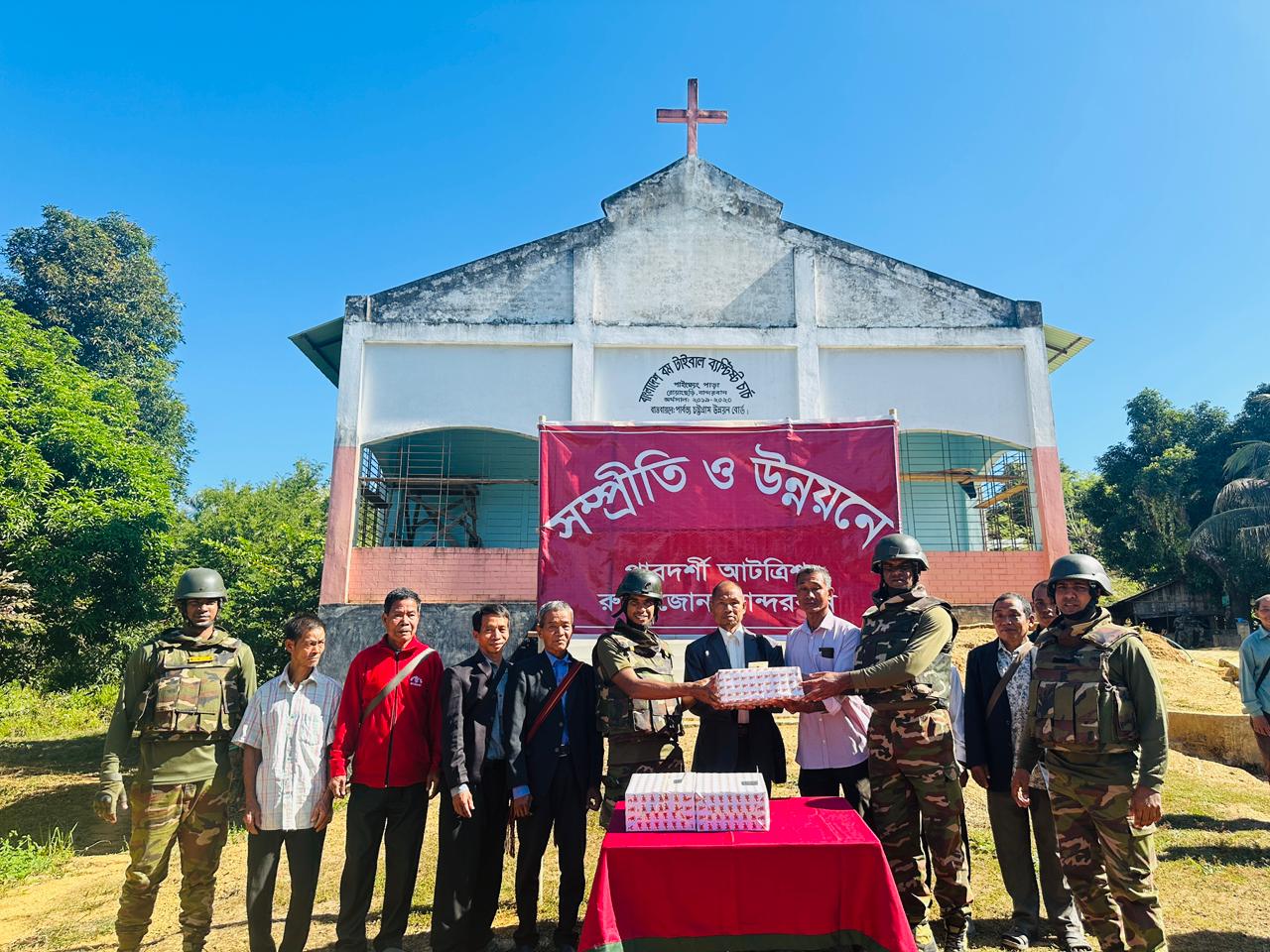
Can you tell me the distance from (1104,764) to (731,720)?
182 cm

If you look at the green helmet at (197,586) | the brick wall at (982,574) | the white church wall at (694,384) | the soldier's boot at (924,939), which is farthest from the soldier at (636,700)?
the brick wall at (982,574)

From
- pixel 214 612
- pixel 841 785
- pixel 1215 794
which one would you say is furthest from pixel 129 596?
pixel 1215 794

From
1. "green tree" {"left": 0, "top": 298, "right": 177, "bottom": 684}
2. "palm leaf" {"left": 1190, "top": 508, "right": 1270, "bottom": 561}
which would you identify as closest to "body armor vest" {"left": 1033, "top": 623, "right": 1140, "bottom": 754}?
"green tree" {"left": 0, "top": 298, "right": 177, "bottom": 684}

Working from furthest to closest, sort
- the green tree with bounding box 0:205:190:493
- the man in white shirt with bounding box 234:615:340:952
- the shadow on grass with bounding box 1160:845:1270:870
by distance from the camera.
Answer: the green tree with bounding box 0:205:190:493 < the shadow on grass with bounding box 1160:845:1270:870 < the man in white shirt with bounding box 234:615:340:952

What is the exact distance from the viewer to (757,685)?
3848 mm

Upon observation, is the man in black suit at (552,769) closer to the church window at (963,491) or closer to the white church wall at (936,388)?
the white church wall at (936,388)

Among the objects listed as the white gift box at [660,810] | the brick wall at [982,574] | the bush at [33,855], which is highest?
the brick wall at [982,574]

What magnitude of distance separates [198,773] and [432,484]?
8971mm

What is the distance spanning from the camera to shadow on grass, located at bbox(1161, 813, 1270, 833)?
244 inches

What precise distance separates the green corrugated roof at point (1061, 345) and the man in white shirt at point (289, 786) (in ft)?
38.9

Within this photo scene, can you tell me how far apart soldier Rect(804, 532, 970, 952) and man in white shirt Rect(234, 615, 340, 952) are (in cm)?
266

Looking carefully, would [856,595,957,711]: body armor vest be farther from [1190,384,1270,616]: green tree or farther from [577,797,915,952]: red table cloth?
[1190,384,1270,616]: green tree

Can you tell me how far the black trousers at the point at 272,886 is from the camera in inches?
160

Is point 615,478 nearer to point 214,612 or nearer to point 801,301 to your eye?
point 214,612
